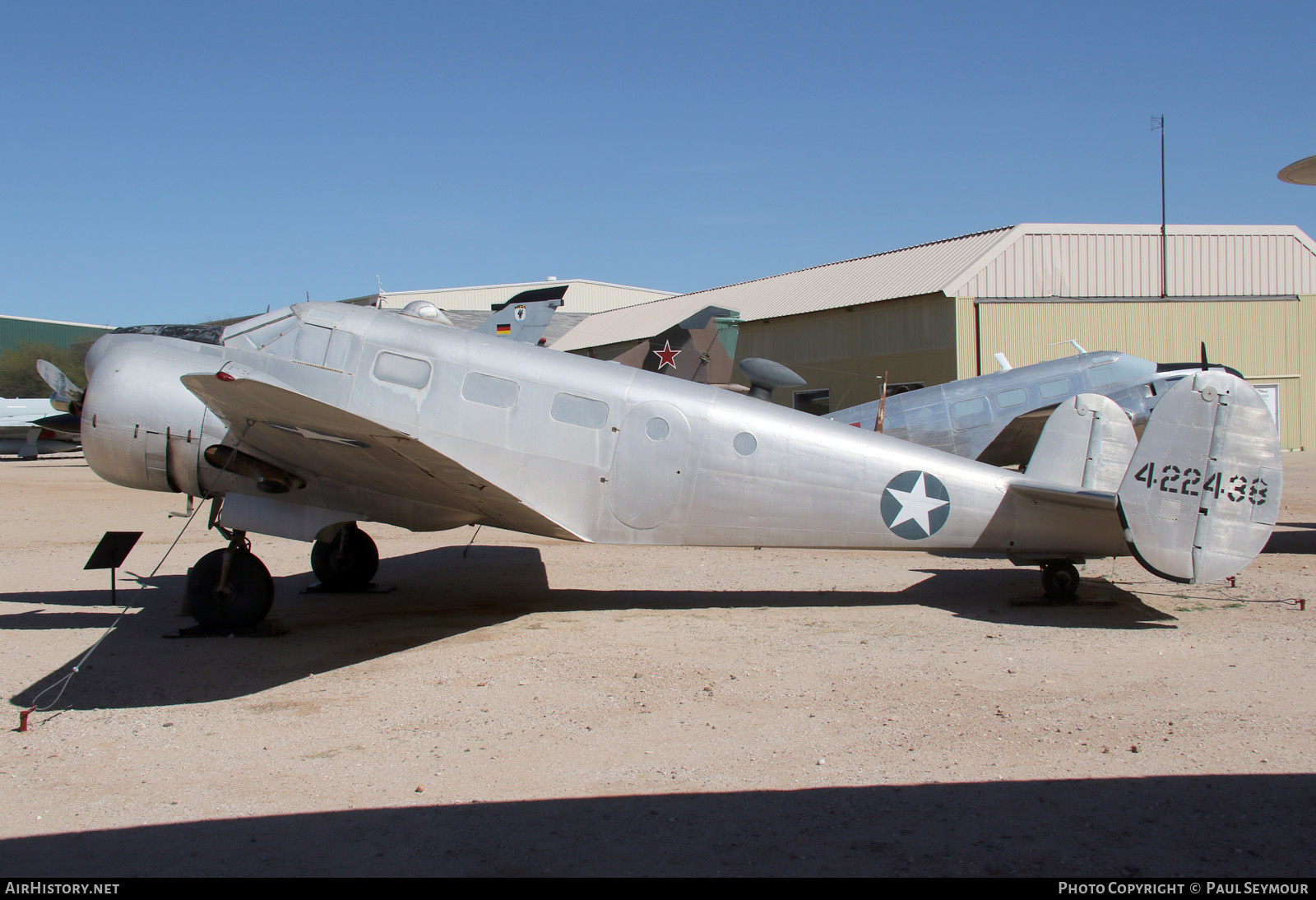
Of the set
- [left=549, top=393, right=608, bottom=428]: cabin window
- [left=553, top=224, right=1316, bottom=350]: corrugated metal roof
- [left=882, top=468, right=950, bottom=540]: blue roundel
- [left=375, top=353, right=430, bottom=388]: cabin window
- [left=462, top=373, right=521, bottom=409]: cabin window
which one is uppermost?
[left=553, top=224, right=1316, bottom=350]: corrugated metal roof

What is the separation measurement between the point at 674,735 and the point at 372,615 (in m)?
4.77

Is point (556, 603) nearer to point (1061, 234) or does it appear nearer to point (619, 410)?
point (619, 410)

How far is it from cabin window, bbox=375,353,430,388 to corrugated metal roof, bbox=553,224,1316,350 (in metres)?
23.3

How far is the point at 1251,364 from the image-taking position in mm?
29734

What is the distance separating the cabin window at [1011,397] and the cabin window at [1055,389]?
28 cm

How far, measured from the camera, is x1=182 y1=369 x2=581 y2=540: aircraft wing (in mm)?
5648

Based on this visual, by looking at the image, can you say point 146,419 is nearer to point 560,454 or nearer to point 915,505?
point 560,454

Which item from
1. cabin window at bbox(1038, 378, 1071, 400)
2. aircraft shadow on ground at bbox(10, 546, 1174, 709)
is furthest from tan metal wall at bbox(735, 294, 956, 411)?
aircraft shadow on ground at bbox(10, 546, 1174, 709)

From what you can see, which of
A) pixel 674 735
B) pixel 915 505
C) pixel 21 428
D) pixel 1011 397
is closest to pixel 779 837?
pixel 674 735

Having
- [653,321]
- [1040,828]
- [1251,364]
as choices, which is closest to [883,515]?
[1040,828]

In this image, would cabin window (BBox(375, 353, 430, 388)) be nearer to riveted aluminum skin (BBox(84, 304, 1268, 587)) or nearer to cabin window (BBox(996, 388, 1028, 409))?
riveted aluminum skin (BBox(84, 304, 1268, 587))

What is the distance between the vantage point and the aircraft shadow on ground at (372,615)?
253 inches

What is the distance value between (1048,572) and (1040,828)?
18.4ft

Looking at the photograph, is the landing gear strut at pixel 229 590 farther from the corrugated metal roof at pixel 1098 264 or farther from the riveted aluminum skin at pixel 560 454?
the corrugated metal roof at pixel 1098 264
